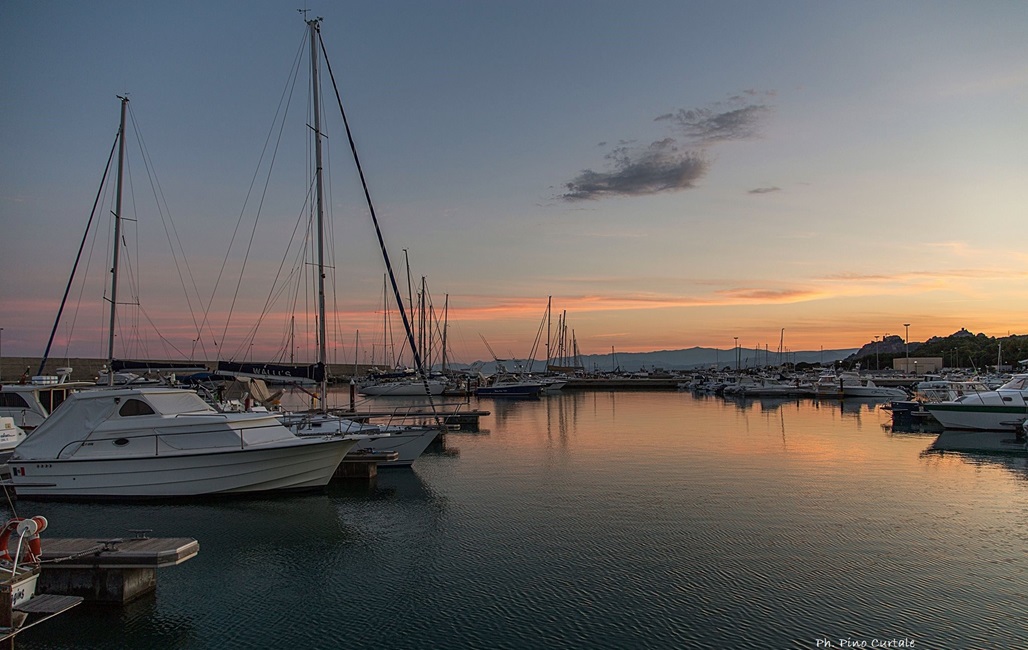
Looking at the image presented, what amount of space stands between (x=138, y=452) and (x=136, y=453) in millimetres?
55

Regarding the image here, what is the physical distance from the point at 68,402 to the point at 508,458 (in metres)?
16.4

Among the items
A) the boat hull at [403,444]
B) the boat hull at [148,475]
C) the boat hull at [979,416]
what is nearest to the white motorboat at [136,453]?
the boat hull at [148,475]

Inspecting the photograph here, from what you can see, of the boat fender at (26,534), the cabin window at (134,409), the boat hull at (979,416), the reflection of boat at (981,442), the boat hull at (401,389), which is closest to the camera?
the boat fender at (26,534)

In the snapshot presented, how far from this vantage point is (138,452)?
19.4 meters

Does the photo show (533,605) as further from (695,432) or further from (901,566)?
(695,432)

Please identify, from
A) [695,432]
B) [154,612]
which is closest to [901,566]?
[154,612]

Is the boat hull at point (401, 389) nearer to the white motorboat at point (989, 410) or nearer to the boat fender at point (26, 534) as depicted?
the white motorboat at point (989, 410)

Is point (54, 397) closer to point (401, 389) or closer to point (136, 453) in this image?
point (136, 453)

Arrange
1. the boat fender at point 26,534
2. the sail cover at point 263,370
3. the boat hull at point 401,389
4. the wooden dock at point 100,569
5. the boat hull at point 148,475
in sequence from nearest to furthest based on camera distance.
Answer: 1. the boat fender at point 26,534
2. the wooden dock at point 100,569
3. the boat hull at point 148,475
4. the sail cover at point 263,370
5. the boat hull at point 401,389

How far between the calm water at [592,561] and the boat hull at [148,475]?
1.92ft

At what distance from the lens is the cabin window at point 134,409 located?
19.7 metres

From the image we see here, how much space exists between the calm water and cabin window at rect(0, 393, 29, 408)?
9977mm

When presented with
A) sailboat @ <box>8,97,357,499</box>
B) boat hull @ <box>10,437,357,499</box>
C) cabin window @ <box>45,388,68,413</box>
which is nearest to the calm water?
boat hull @ <box>10,437,357,499</box>

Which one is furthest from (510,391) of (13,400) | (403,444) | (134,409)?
(134,409)
